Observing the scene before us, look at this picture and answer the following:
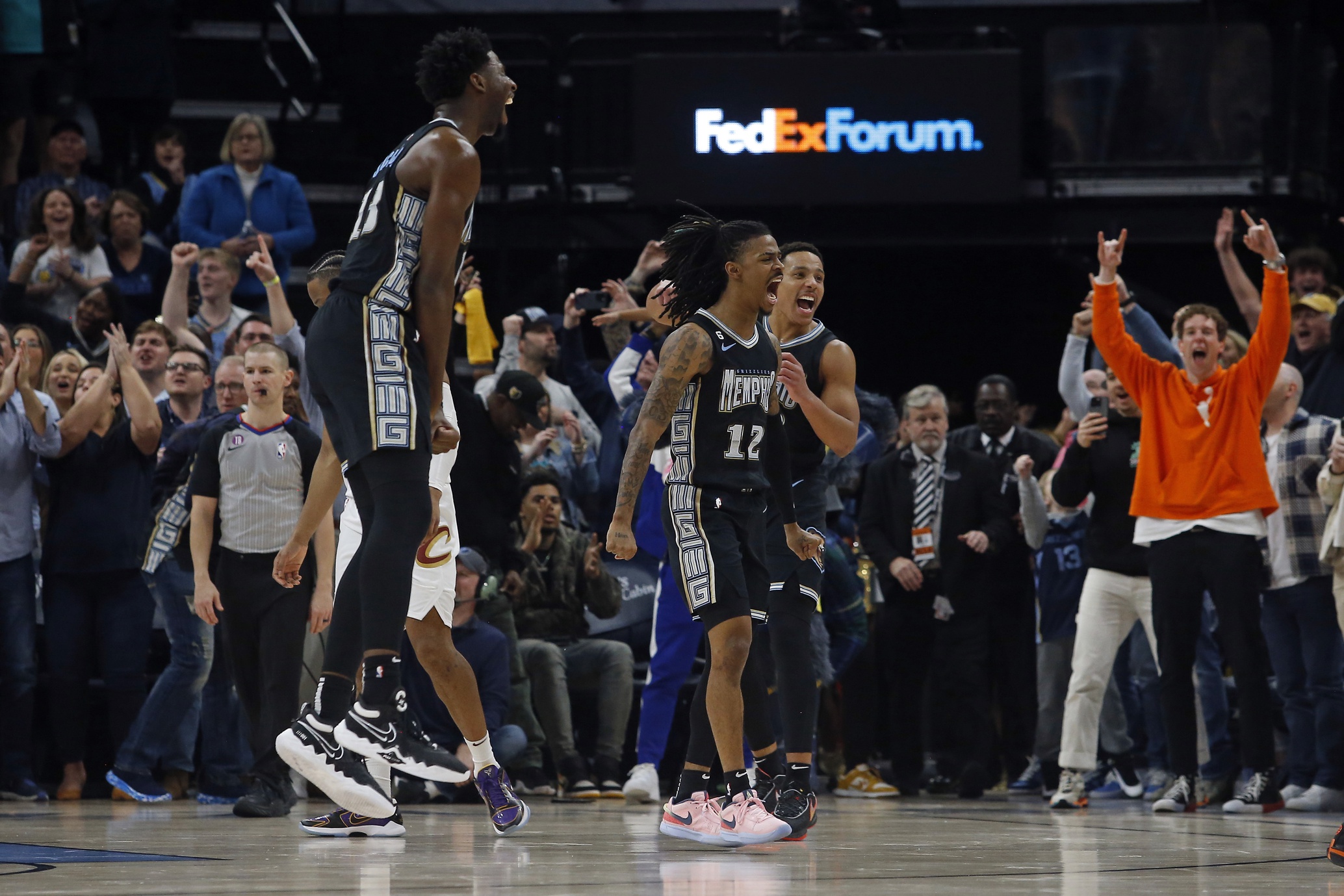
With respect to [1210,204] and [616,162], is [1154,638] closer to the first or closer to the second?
[1210,204]

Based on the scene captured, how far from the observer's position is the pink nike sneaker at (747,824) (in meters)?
4.62

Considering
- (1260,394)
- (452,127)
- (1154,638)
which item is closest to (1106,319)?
(1260,394)

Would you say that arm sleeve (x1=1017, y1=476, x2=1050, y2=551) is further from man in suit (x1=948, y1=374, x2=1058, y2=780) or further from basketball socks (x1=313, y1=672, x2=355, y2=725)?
basketball socks (x1=313, y1=672, x2=355, y2=725)

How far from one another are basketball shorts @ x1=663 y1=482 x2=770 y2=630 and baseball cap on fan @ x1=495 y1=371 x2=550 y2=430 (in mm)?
2785

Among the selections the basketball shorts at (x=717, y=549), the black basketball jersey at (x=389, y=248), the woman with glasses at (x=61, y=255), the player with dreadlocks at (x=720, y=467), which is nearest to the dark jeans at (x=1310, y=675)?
the player with dreadlocks at (x=720, y=467)

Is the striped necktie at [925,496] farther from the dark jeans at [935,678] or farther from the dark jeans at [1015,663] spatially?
the dark jeans at [1015,663]

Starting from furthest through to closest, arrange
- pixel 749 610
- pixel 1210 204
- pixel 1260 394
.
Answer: pixel 1210 204
pixel 1260 394
pixel 749 610

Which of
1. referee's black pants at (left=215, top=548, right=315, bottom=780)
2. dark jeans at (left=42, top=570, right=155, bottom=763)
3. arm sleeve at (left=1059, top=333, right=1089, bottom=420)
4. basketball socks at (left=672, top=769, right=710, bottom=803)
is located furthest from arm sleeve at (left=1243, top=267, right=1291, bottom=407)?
dark jeans at (left=42, top=570, right=155, bottom=763)

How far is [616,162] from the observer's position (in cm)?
1235

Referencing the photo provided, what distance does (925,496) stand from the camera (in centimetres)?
835

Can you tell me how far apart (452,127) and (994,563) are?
183 inches

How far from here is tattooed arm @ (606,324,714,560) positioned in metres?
4.88

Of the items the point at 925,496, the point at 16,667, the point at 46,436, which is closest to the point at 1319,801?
the point at 925,496

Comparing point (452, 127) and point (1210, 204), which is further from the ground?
point (1210, 204)
